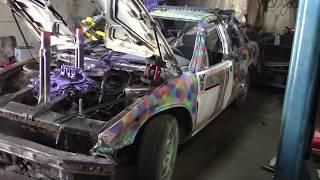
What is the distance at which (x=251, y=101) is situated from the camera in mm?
6004

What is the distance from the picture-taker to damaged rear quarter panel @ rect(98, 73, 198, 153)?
7.89 ft

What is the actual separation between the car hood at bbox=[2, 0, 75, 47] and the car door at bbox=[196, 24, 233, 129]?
4.46ft

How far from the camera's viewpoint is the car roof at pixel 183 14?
163 inches

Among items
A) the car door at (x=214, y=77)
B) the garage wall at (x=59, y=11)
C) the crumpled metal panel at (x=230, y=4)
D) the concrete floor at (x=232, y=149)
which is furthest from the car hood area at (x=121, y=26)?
the crumpled metal panel at (x=230, y=4)

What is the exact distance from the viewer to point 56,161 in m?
2.25

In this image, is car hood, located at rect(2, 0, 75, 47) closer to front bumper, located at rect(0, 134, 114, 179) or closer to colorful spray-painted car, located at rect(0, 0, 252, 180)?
colorful spray-painted car, located at rect(0, 0, 252, 180)

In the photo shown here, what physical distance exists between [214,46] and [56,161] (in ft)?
8.79

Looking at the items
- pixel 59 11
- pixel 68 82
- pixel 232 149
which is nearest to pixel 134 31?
pixel 68 82

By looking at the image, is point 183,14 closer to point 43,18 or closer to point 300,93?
point 43,18

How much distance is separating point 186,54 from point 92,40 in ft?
3.87

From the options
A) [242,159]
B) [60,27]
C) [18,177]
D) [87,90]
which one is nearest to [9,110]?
[87,90]

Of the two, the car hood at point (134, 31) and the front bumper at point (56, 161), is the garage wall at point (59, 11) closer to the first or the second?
the car hood at point (134, 31)

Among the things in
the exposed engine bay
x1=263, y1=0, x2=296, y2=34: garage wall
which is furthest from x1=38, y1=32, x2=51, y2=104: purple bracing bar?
x1=263, y1=0, x2=296, y2=34: garage wall

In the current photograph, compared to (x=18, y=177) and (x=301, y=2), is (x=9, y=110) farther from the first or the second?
(x=301, y=2)
